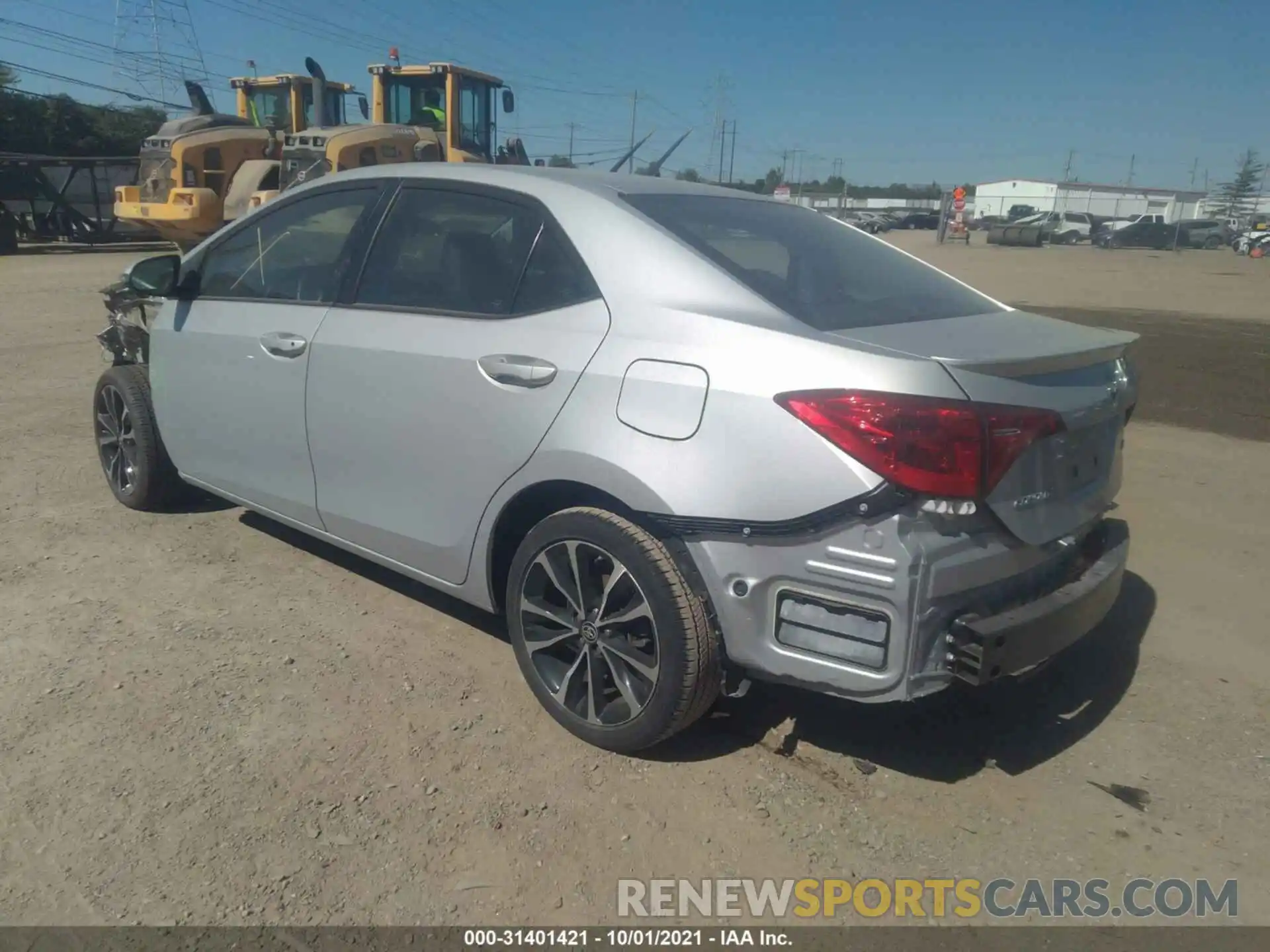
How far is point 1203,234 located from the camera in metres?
40.2

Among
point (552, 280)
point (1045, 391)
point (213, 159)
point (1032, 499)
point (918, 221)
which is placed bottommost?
point (1032, 499)

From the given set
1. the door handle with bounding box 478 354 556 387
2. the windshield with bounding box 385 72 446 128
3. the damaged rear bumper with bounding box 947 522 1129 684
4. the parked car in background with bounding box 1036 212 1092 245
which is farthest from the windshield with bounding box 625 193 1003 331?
the parked car in background with bounding box 1036 212 1092 245

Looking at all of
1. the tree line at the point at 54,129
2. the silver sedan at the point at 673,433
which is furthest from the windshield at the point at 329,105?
the tree line at the point at 54,129

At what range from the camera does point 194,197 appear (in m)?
15.0

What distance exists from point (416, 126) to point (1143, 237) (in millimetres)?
34383

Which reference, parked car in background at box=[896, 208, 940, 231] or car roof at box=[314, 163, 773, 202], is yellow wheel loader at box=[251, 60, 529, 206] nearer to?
car roof at box=[314, 163, 773, 202]

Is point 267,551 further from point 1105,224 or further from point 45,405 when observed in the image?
point 1105,224

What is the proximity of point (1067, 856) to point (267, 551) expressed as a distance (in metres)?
3.59

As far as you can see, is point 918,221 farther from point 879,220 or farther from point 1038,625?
point 1038,625

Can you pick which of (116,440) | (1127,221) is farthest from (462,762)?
(1127,221)

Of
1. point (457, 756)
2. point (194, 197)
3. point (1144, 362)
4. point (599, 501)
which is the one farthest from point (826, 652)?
point (194, 197)

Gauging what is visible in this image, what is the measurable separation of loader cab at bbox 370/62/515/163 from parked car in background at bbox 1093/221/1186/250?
31527 mm

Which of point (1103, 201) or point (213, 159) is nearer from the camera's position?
point (213, 159)
